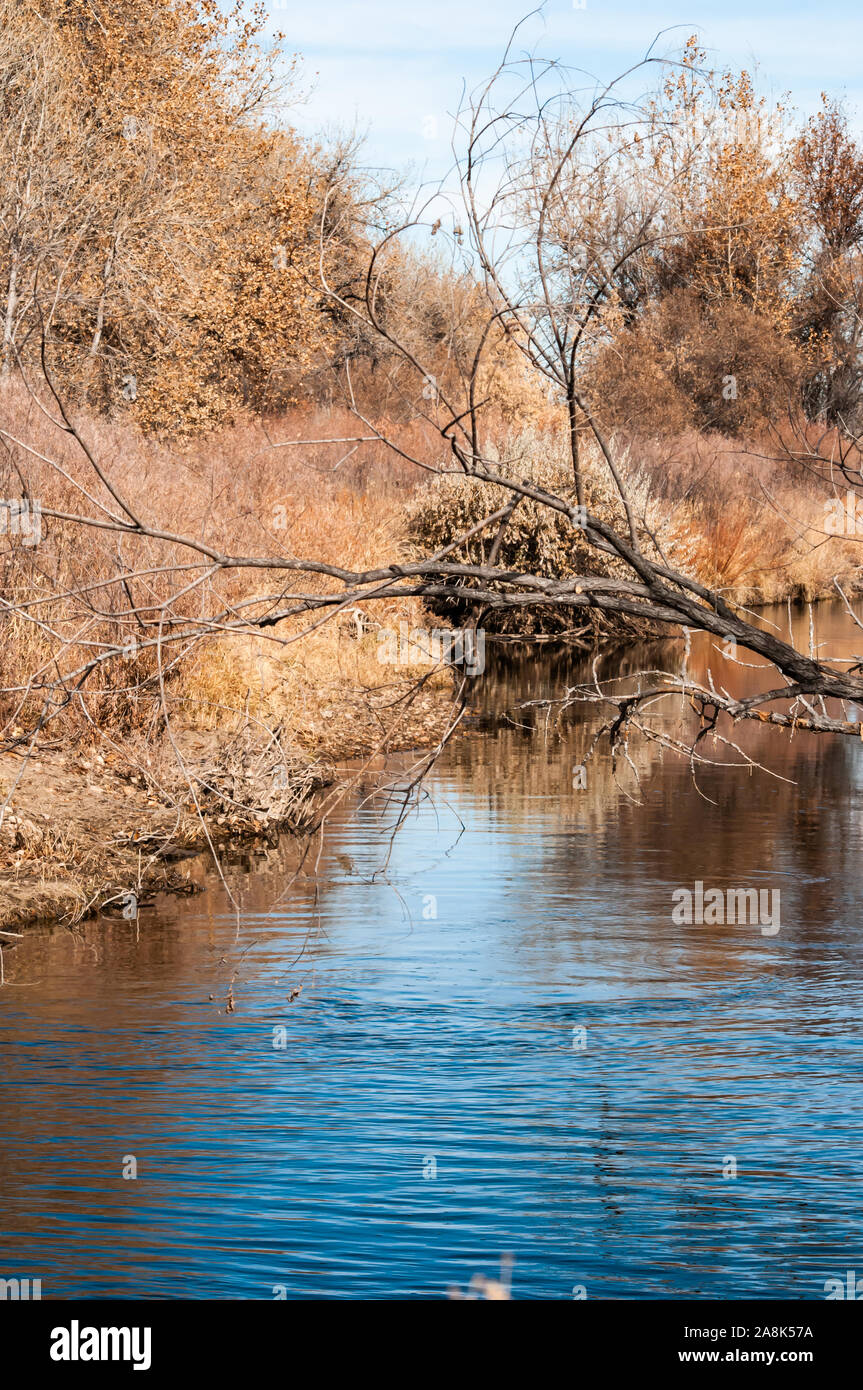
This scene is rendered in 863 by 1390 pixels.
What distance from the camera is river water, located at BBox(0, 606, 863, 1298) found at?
6.07m

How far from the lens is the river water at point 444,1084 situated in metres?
6.07

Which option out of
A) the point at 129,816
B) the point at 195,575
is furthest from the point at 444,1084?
the point at 195,575

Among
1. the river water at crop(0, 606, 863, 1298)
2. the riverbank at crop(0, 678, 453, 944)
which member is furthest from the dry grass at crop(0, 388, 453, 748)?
the river water at crop(0, 606, 863, 1298)

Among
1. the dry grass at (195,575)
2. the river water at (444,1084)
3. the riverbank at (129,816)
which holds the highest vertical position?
the dry grass at (195,575)

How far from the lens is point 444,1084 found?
7551mm

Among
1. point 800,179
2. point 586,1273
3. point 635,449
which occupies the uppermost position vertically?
point 800,179

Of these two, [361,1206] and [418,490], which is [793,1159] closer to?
[361,1206]

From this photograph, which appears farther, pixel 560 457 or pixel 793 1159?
pixel 560 457

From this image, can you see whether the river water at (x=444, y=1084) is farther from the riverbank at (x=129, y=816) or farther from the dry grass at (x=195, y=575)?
the dry grass at (x=195, y=575)

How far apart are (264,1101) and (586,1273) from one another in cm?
193

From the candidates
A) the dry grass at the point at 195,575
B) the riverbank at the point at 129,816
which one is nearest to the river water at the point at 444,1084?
the riverbank at the point at 129,816

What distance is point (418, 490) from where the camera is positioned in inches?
1073

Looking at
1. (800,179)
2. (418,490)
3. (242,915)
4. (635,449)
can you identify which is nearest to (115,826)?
(242,915)

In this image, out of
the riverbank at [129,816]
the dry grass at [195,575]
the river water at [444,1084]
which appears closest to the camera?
the river water at [444,1084]
